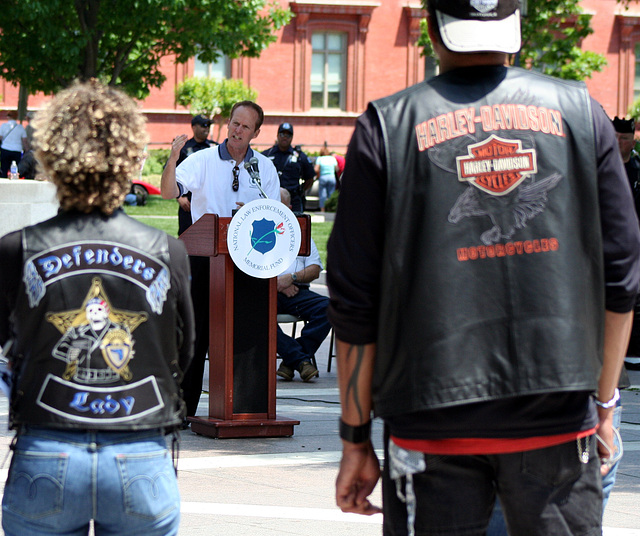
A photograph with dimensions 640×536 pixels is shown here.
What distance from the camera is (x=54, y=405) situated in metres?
2.71

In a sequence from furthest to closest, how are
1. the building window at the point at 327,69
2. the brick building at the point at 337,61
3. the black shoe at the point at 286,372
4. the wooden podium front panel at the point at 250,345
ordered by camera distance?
1. the building window at the point at 327,69
2. the brick building at the point at 337,61
3. the black shoe at the point at 286,372
4. the wooden podium front panel at the point at 250,345

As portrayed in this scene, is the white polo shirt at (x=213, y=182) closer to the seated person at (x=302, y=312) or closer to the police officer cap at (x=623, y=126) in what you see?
the seated person at (x=302, y=312)

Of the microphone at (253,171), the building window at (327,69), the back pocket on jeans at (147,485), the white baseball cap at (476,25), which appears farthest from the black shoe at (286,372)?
the building window at (327,69)

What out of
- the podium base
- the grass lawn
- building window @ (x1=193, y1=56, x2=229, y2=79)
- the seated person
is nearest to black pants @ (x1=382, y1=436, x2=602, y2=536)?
the podium base

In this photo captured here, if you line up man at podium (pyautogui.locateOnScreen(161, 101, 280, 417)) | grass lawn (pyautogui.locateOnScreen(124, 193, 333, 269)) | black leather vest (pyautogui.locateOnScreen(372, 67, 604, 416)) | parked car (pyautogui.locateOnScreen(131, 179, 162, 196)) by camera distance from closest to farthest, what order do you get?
black leather vest (pyautogui.locateOnScreen(372, 67, 604, 416)), man at podium (pyautogui.locateOnScreen(161, 101, 280, 417)), grass lawn (pyautogui.locateOnScreen(124, 193, 333, 269)), parked car (pyautogui.locateOnScreen(131, 179, 162, 196))

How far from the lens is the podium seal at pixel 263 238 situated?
674 cm

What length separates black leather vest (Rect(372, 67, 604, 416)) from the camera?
8.03ft

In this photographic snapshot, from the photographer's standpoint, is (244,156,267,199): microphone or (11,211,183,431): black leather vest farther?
(244,156,267,199): microphone

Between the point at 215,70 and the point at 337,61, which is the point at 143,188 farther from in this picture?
the point at 337,61

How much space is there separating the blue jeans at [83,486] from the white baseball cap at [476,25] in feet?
4.05

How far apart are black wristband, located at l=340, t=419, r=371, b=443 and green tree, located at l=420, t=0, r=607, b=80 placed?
18347mm

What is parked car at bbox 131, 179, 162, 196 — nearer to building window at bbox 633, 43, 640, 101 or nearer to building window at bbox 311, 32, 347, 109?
building window at bbox 311, 32, 347, 109

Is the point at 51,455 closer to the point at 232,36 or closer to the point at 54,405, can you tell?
the point at 54,405

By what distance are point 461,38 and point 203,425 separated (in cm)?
480
